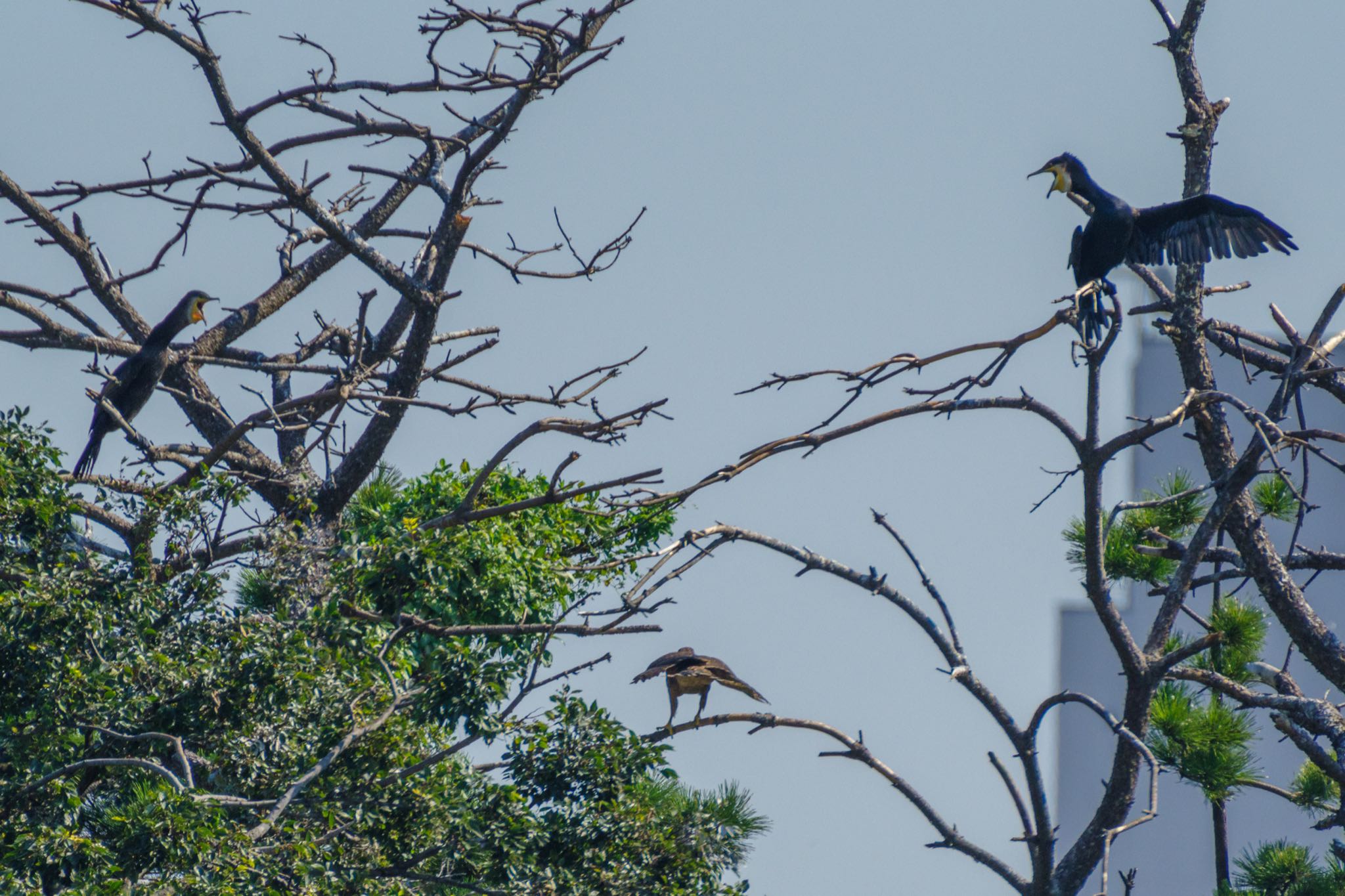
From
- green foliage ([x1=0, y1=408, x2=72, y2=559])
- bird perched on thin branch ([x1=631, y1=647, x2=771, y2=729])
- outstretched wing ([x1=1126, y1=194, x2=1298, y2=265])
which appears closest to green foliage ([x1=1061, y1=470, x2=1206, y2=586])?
outstretched wing ([x1=1126, y1=194, x2=1298, y2=265])

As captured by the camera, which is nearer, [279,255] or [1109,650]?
[279,255]

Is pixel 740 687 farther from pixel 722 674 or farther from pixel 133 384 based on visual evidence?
pixel 133 384

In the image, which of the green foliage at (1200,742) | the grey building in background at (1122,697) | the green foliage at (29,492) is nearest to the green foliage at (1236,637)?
the green foliage at (1200,742)

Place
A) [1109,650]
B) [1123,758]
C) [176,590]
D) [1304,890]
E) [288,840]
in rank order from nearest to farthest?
1. [288,840]
2. [176,590]
3. [1123,758]
4. [1304,890]
5. [1109,650]

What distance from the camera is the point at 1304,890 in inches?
248

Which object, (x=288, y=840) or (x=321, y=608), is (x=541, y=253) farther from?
(x=288, y=840)

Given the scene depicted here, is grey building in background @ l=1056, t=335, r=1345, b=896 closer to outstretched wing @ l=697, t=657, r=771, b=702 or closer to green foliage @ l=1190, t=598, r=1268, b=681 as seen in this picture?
green foliage @ l=1190, t=598, r=1268, b=681

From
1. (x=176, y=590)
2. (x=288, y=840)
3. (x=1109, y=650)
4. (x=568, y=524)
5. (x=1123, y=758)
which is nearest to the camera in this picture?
(x=288, y=840)

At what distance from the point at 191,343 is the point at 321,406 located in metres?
0.82

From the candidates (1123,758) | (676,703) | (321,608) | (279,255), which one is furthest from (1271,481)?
(279,255)

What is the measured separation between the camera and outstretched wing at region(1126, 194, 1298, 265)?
591 cm

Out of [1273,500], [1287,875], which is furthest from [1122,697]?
[1273,500]

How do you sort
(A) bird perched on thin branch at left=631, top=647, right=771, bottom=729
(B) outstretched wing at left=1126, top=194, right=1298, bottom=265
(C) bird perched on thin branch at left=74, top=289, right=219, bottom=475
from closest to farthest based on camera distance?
(A) bird perched on thin branch at left=631, top=647, right=771, bottom=729 → (B) outstretched wing at left=1126, top=194, right=1298, bottom=265 → (C) bird perched on thin branch at left=74, top=289, right=219, bottom=475

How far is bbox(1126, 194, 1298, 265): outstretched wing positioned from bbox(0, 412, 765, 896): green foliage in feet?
8.68
